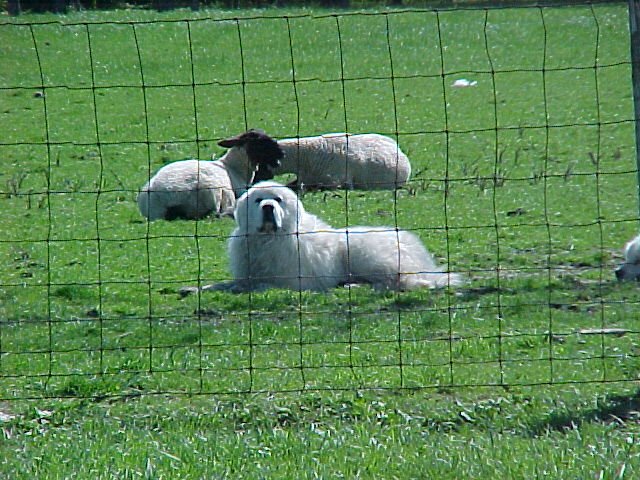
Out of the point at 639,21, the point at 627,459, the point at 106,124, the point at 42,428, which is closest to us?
the point at 627,459

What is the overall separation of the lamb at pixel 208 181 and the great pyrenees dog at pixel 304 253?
6.33 feet

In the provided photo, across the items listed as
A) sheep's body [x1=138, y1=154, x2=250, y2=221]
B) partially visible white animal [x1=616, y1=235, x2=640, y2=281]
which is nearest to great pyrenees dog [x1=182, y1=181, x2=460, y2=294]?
partially visible white animal [x1=616, y1=235, x2=640, y2=281]

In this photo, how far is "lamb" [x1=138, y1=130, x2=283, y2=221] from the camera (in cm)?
1138

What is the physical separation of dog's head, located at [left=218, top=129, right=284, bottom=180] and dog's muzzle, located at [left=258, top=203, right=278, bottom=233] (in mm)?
4021

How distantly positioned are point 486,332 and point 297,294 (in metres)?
1.75

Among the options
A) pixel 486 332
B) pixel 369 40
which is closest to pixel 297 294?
pixel 486 332

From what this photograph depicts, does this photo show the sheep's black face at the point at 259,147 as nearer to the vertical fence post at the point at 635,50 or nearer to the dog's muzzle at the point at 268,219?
the dog's muzzle at the point at 268,219

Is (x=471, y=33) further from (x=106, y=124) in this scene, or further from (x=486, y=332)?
(x=486, y=332)

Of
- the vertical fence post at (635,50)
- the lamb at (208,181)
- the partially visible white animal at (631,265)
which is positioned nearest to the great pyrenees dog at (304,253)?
the partially visible white animal at (631,265)

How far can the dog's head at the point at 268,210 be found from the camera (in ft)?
27.8

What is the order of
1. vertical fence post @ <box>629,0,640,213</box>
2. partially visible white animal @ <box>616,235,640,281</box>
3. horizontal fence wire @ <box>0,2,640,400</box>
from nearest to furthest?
vertical fence post @ <box>629,0,640,213</box>
horizontal fence wire @ <box>0,2,640,400</box>
partially visible white animal @ <box>616,235,640,281</box>

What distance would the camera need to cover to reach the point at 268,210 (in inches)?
333

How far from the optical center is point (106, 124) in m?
16.1

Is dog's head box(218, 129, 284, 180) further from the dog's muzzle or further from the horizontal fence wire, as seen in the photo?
the dog's muzzle
